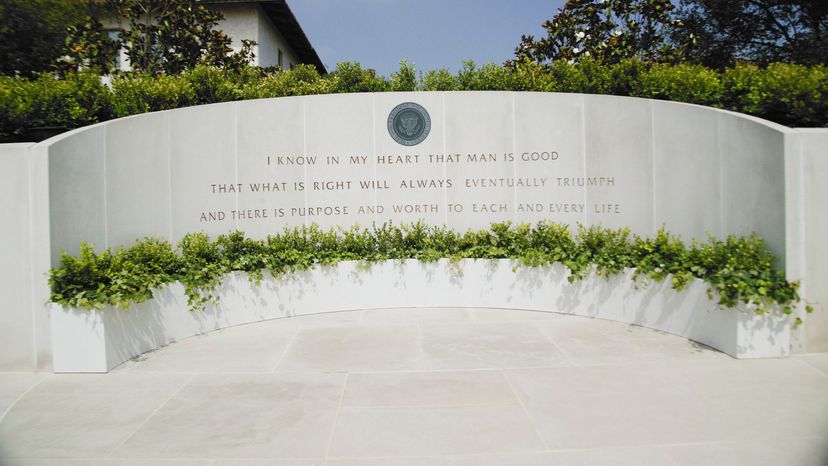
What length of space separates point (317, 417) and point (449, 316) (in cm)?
343

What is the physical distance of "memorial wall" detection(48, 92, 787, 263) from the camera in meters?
7.22

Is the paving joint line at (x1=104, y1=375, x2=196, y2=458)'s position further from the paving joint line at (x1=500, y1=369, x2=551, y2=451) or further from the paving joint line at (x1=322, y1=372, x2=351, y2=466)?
the paving joint line at (x1=500, y1=369, x2=551, y2=451)

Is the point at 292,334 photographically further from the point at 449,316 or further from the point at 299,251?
the point at 449,316

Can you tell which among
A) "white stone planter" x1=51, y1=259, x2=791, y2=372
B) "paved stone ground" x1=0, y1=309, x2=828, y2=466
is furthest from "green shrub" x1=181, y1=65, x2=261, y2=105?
"paved stone ground" x1=0, y1=309, x2=828, y2=466

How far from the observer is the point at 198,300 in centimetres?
682

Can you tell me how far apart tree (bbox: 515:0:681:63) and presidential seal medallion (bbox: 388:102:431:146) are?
673cm

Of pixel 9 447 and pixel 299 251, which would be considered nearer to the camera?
pixel 9 447

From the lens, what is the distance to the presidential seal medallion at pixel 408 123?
8.32 meters

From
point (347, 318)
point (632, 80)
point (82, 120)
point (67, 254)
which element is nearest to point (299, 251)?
point (347, 318)

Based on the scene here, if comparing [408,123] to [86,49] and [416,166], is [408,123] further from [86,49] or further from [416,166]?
[86,49]

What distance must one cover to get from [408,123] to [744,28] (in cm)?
1714

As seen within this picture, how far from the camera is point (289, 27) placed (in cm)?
2144

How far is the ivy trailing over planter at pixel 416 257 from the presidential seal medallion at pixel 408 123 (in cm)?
138

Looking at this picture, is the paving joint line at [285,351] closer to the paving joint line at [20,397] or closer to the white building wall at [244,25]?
the paving joint line at [20,397]
